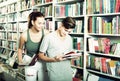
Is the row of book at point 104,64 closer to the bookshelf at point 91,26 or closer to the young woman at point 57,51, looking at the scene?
the bookshelf at point 91,26

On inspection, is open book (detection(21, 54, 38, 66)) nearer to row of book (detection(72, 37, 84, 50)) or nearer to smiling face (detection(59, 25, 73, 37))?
smiling face (detection(59, 25, 73, 37))

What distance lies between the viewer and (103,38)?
126 inches

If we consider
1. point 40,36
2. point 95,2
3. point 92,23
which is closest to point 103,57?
point 92,23

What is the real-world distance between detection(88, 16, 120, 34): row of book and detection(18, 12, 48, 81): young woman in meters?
0.89

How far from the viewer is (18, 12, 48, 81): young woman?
2586 millimetres

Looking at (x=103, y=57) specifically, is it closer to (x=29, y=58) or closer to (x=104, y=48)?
(x=104, y=48)

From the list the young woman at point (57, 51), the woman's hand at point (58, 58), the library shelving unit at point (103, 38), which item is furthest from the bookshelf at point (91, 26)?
the woman's hand at point (58, 58)

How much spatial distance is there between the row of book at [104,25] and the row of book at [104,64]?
40 cm

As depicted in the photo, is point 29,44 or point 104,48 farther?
point 104,48

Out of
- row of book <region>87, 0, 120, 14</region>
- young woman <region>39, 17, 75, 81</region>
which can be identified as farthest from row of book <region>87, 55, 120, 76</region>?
young woman <region>39, 17, 75, 81</region>

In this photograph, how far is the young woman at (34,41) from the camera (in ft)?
8.48

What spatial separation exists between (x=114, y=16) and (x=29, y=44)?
1349 millimetres

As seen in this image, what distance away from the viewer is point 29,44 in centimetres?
268

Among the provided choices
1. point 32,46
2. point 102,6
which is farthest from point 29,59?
point 102,6
